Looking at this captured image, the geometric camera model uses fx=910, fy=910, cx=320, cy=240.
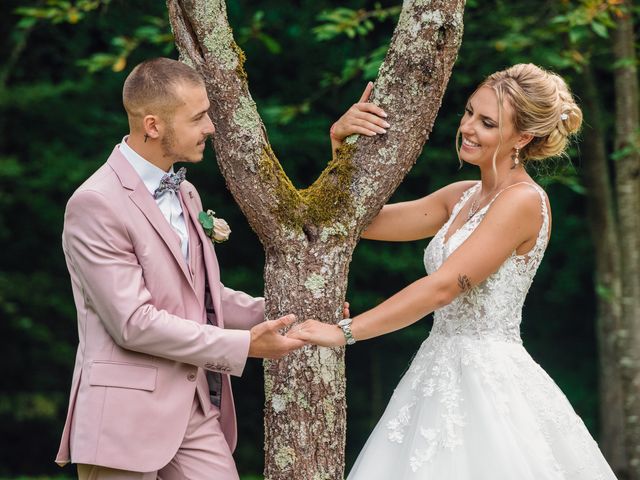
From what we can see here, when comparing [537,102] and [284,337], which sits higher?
[537,102]

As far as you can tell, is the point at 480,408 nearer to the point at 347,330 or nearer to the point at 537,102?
the point at 347,330

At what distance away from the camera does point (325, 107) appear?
8.92 m

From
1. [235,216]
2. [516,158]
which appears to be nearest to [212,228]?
[516,158]

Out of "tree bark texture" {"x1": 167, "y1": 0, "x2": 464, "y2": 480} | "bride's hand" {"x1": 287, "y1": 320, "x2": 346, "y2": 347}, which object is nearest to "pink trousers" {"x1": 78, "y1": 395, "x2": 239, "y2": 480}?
"tree bark texture" {"x1": 167, "y1": 0, "x2": 464, "y2": 480}

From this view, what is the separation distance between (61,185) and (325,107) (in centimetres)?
286

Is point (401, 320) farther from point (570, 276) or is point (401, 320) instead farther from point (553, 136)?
point (570, 276)

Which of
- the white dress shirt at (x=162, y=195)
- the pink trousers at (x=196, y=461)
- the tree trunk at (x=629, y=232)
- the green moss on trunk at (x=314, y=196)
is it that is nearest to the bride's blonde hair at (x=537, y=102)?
the green moss on trunk at (x=314, y=196)

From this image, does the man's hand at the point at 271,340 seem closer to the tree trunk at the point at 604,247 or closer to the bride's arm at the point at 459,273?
the bride's arm at the point at 459,273

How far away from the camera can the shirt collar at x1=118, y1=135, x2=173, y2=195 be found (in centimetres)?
314

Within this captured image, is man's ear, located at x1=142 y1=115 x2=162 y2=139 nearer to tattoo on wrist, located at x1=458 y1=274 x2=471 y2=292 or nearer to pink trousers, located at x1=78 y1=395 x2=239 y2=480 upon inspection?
pink trousers, located at x1=78 y1=395 x2=239 y2=480

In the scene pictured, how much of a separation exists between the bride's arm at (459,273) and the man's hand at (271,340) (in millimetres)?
88

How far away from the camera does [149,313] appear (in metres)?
2.93

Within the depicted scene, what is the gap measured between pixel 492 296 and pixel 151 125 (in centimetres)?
150

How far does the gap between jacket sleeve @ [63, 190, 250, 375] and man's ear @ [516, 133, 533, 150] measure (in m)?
1.55
